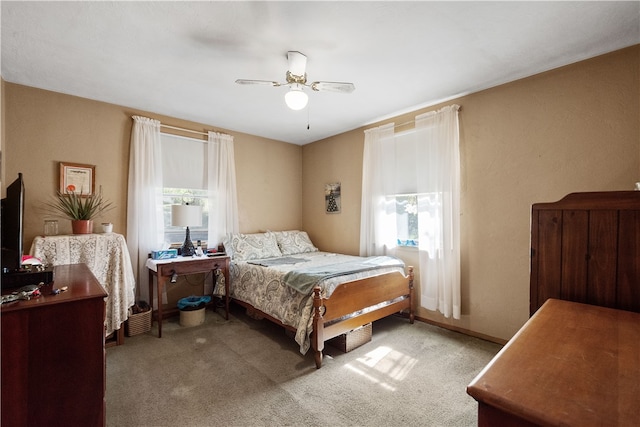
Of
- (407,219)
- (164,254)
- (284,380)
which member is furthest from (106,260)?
(407,219)

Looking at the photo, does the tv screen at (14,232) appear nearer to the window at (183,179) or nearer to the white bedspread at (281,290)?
the white bedspread at (281,290)

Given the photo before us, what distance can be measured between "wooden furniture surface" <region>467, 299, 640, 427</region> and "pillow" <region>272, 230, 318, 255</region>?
3.40 meters

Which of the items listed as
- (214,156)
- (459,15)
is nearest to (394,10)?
(459,15)

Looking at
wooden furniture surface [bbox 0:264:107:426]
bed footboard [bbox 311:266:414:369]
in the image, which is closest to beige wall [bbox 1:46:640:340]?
bed footboard [bbox 311:266:414:369]

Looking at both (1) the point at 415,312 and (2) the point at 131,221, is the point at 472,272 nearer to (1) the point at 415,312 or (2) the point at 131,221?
(1) the point at 415,312

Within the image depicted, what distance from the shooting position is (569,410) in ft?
1.90

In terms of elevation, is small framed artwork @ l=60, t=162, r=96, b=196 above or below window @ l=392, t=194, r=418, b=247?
above

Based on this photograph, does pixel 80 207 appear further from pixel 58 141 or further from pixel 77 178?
pixel 58 141

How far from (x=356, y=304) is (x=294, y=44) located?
2.27m

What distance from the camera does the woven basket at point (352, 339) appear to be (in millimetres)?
2623

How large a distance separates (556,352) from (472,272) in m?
2.30

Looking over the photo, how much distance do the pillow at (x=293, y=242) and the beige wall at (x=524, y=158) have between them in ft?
5.44

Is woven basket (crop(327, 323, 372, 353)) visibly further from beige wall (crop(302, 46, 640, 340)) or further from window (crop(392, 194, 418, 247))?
window (crop(392, 194, 418, 247))

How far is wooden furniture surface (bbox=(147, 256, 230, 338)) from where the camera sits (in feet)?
9.73
